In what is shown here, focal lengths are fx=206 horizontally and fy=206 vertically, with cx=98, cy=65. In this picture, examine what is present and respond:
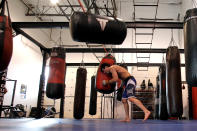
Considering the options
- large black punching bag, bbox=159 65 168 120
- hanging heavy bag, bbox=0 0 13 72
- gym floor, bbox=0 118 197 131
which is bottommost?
gym floor, bbox=0 118 197 131

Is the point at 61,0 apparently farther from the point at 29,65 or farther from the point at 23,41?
the point at 29,65

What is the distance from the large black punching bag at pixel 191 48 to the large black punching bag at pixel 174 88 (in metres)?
1.09

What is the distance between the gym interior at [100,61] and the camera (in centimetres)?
264

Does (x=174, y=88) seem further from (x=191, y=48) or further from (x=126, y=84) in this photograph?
(x=191, y=48)

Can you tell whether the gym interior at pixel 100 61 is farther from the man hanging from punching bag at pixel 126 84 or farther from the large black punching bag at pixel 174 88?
the man hanging from punching bag at pixel 126 84

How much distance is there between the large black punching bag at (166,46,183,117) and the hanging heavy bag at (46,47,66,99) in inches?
77.2

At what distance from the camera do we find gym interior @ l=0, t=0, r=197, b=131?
2.64 m

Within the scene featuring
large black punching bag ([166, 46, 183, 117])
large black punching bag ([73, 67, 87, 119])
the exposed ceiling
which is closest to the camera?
large black punching bag ([166, 46, 183, 117])

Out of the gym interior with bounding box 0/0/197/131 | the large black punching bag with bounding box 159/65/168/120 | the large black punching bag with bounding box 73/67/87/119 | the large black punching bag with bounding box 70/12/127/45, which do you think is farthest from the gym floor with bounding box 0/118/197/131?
the large black punching bag with bounding box 159/65/168/120

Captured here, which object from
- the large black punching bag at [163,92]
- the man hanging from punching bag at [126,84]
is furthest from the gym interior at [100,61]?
the man hanging from punching bag at [126,84]

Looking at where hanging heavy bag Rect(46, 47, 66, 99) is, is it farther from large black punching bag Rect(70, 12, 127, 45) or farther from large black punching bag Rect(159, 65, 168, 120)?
large black punching bag Rect(159, 65, 168, 120)

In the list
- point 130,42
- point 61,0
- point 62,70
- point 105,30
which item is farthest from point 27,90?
point 105,30

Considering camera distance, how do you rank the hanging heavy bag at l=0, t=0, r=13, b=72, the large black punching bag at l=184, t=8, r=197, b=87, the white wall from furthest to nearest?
1. the white wall
2. the hanging heavy bag at l=0, t=0, r=13, b=72
3. the large black punching bag at l=184, t=8, r=197, b=87

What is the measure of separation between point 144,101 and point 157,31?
3426mm
